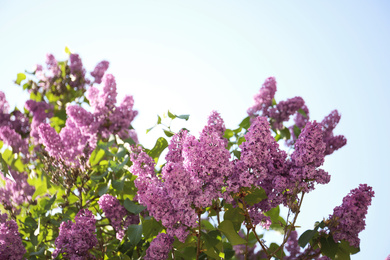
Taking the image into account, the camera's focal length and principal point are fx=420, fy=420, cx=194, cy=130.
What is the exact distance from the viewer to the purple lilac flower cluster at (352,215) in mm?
2057

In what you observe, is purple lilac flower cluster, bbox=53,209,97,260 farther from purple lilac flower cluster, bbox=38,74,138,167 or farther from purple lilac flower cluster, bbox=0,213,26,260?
purple lilac flower cluster, bbox=38,74,138,167

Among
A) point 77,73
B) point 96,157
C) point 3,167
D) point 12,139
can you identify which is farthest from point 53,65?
point 96,157

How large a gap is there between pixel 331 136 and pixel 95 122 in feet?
7.54

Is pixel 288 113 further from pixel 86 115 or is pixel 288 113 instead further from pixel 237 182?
pixel 237 182

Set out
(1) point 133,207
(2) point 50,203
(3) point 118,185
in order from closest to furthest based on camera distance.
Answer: (1) point 133,207, (3) point 118,185, (2) point 50,203

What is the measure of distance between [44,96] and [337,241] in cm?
359

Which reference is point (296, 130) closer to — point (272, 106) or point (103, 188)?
point (272, 106)

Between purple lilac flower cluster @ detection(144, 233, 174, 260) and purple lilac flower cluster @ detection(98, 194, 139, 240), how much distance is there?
535 mm

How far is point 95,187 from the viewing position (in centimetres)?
311

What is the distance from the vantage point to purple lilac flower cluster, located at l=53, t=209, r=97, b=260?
2.32 metres

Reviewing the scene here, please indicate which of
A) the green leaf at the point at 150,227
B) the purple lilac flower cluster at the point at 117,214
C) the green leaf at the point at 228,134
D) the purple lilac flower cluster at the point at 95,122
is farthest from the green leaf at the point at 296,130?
the green leaf at the point at 150,227

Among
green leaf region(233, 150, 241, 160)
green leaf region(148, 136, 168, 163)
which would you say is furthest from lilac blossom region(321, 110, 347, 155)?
green leaf region(148, 136, 168, 163)

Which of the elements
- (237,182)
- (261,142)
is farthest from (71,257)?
(261,142)

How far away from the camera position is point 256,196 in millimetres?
2100
